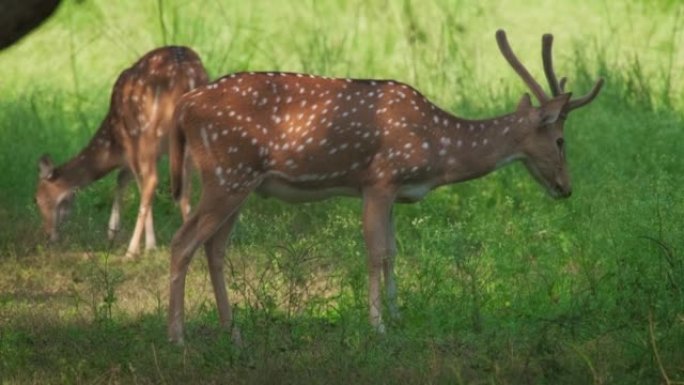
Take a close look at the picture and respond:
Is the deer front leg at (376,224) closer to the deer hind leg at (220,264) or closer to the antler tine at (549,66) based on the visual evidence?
the deer hind leg at (220,264)

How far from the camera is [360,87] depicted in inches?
370

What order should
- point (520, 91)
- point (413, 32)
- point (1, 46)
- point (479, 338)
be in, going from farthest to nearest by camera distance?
1. point (413, 32)
2. point (520, 91)
3. point (479, 338)
4. point (1, 46)

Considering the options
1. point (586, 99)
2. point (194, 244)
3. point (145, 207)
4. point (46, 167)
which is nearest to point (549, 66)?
point (586, 99)

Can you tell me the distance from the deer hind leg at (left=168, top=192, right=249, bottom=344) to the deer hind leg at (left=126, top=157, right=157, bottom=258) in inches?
107

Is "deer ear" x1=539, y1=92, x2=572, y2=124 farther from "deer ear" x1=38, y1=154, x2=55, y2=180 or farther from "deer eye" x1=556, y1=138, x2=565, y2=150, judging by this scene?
"deer ear" x1=38, y1=154, x2=55, y2=180

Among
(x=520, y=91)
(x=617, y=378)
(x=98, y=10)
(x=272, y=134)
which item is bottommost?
(x=617, y=378)

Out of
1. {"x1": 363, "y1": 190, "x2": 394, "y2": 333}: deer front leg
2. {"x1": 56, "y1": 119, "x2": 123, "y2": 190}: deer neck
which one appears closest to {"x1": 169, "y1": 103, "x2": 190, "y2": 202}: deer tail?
{"x1": 363, "y1": 190, "x2": 394, "y2": 333}: deer front leg

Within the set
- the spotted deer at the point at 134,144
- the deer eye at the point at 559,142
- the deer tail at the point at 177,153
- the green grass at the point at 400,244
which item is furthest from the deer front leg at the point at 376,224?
the spotted deer at the point at 134,144

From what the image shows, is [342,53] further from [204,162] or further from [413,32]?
[204,162]

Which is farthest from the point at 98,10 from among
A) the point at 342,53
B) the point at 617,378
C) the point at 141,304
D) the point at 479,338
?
the point at 617,378

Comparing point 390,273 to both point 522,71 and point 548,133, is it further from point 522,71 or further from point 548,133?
point 522,71

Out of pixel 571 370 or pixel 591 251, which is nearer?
pixel 571 370

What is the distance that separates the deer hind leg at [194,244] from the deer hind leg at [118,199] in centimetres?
273

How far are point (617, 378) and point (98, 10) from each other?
429 inches
